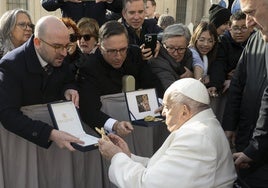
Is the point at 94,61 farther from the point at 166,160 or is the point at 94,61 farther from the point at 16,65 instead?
the point at 166,160

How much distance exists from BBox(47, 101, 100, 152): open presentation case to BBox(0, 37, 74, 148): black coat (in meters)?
0.10

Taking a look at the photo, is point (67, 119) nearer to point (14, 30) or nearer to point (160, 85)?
point (160, 85)

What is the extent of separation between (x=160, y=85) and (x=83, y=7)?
186 centimetres

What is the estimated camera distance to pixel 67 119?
2572mm

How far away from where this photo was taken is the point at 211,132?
2000 millimetres

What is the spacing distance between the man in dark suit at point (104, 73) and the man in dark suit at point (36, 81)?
21cm

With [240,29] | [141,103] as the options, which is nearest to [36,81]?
[141,103]

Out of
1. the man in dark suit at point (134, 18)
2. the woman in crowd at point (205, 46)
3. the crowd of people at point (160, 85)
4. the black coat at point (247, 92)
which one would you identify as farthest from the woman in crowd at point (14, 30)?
the black coat at point (247, 92)

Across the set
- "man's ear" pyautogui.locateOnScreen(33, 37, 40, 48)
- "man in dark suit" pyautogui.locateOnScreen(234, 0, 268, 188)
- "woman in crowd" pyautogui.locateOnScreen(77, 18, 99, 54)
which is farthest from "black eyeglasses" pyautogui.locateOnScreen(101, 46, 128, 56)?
"man in dark suit" pyautogui.locateOnScreen(234, 0, 268, 188)

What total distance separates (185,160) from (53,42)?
1310mm

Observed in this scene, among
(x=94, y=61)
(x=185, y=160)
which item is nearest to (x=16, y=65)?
(x=94, y=61)

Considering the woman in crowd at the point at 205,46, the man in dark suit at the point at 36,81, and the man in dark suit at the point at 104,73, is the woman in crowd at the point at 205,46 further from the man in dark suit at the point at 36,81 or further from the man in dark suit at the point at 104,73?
the man in dark suit at the point at 36,81

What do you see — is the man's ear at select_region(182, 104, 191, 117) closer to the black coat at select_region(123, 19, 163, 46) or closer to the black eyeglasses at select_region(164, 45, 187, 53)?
the black eyeglasses at select_region(164, 45, 187, 53)

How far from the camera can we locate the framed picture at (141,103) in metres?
2.94
